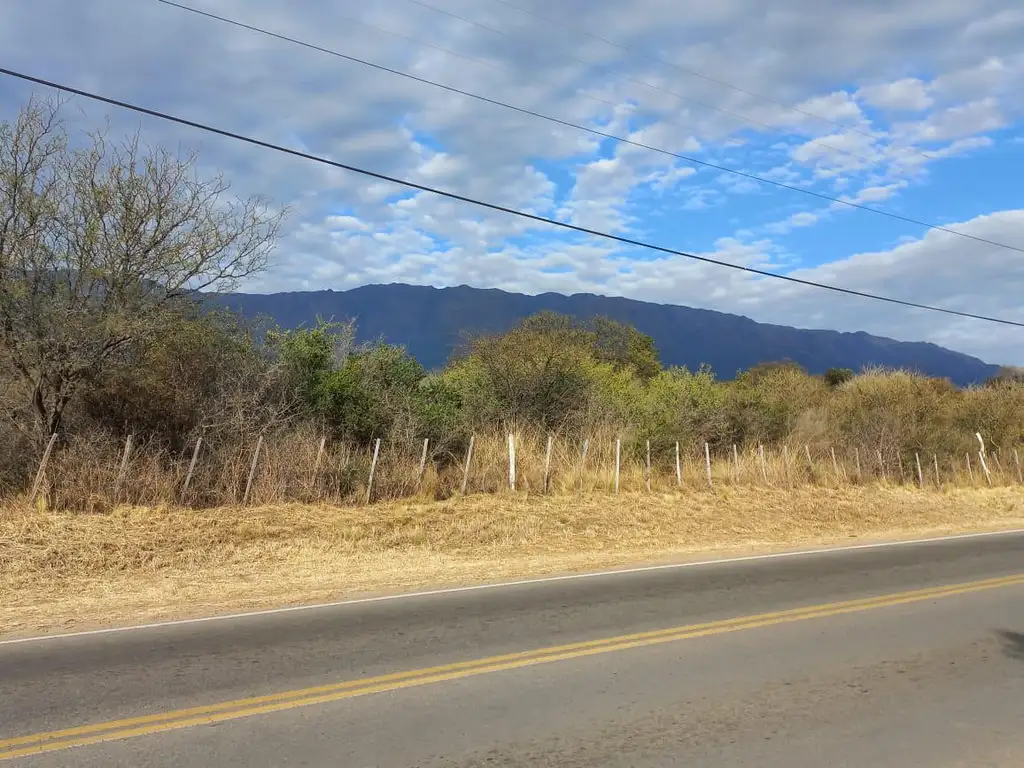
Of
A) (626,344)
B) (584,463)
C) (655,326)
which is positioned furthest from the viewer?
(655,326)

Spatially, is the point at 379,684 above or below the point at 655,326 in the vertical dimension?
below

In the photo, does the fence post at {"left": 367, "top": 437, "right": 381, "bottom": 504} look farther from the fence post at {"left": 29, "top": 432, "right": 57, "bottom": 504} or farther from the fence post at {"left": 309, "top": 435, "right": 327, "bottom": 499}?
the fence post at {"left": 29, "top": 432, "right": 57, "bottom": 504}

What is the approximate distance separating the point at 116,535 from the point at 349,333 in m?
8.97

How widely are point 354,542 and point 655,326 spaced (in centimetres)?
15525

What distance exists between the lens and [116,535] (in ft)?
37.2

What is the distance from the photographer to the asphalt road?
14.3 feet

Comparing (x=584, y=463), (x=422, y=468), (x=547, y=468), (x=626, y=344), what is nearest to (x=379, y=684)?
(x=422, y=468)

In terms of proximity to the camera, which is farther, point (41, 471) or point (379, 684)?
point (41, 471)

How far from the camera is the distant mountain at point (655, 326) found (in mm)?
117562

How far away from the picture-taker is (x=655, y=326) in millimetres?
163500

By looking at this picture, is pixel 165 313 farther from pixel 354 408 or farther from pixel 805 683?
pixel 805 683

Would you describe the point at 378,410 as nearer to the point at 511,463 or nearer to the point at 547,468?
the point at 511,463

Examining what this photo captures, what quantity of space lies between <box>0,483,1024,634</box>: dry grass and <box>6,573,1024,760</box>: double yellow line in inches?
140

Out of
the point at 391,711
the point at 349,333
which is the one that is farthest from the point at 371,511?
the point at 391,711
